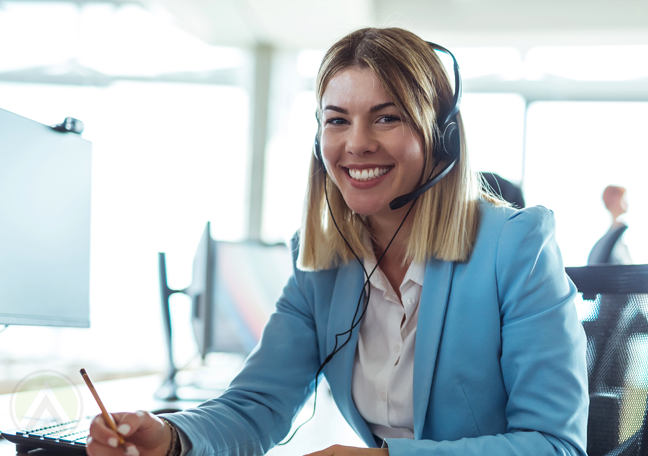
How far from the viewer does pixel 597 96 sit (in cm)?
449

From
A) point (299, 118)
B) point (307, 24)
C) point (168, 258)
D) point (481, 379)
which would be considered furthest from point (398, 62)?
point (299, 118)

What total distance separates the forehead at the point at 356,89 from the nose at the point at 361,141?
0.13 feet

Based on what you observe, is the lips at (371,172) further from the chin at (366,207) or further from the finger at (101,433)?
the finger at (101,433)

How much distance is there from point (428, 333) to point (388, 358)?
0.12 meters

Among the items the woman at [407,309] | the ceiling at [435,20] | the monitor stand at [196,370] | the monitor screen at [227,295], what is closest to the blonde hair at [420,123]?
the woman at [407,309]

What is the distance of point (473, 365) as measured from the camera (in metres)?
0.86

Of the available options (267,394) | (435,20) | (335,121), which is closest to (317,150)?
(335,121)

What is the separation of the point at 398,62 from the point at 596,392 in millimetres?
686

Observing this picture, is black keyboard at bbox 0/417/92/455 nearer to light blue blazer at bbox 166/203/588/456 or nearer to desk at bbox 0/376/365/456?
desk at bbox 0/376/365/456

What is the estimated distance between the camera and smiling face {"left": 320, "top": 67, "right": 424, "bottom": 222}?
92 centimetres

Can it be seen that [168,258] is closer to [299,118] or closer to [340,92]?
[340,92]

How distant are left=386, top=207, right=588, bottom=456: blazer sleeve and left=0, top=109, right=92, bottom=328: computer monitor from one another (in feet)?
2.09

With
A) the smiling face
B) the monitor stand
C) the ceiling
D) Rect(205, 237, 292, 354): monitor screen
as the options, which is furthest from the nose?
the ceiling

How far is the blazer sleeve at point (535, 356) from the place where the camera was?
73cm
